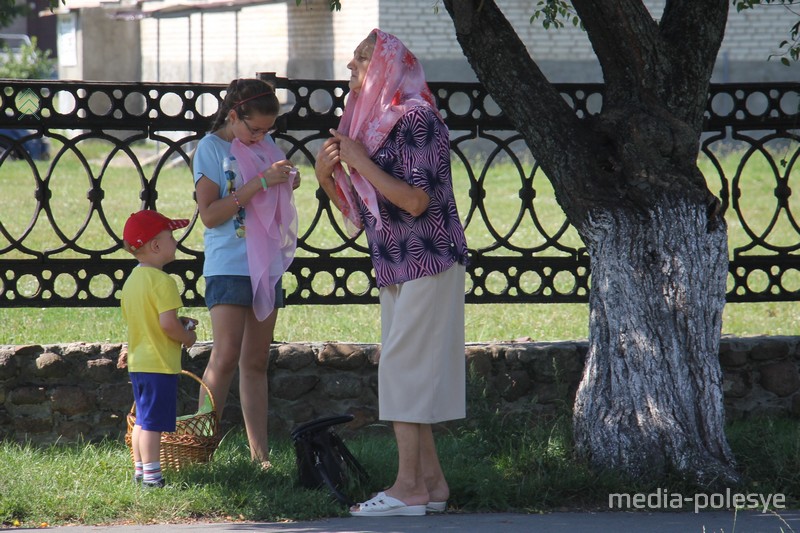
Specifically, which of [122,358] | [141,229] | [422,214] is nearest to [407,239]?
[422,214]

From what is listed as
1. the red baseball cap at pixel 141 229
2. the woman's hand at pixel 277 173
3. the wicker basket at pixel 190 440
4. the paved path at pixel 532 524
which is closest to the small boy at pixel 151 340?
the red baseball cap at pixel 141 229

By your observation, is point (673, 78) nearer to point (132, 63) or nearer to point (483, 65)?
point (483, 65)

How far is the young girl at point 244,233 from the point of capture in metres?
4.79

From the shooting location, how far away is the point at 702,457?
4746 mm

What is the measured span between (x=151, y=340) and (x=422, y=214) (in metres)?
1.25

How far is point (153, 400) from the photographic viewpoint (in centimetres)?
455

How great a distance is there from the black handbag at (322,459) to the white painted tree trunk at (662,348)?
111 centimetres

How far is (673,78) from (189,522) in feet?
9.26

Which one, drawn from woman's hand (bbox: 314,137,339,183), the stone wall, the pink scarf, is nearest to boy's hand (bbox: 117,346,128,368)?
the stone wall

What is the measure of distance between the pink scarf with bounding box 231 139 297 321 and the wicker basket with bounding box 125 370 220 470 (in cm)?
48

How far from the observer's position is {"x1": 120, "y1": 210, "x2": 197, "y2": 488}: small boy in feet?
14.9

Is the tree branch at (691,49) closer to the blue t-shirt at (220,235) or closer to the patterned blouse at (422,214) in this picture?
the patterned blouse at (422,214)

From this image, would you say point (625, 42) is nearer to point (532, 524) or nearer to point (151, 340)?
point (532, 524)

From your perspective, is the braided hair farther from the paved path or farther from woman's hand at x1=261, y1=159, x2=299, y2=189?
the paved path
